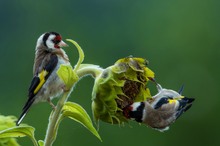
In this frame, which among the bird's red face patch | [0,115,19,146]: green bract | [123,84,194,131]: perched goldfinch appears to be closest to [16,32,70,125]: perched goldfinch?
the bird's red face patch

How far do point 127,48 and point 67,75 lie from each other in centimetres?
2279

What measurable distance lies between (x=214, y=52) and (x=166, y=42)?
1.61 metres

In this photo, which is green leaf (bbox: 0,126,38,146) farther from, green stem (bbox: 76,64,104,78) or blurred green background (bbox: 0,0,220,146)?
blurred green background (bbox: 0,0,220,146)

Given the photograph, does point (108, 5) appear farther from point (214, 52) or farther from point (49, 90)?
point (49, 90)

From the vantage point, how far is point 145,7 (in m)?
Answer: 34.8

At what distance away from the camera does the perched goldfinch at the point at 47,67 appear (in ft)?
22.7

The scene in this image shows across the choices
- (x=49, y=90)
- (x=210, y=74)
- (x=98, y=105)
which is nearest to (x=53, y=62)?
(x=49, y=90)

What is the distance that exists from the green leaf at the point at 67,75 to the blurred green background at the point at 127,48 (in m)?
12.2

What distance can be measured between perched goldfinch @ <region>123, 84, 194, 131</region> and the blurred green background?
12.2 metres

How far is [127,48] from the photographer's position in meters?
28.6

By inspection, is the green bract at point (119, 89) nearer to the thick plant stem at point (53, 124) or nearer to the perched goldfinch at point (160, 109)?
the perched goldfinch at point (160, 109)

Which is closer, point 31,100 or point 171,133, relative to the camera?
point 31,100

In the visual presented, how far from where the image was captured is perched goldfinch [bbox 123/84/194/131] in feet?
19.0

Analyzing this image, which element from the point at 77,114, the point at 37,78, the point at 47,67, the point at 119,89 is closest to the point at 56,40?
the point at 47,67
